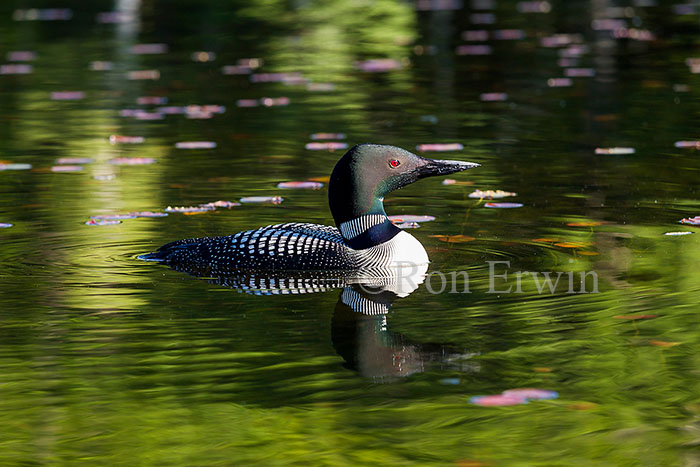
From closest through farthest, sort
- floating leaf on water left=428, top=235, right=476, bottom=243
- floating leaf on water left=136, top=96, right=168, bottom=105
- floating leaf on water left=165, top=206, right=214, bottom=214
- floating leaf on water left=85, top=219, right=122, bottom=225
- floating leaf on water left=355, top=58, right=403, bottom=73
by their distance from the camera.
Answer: floating leaf on water left=428, top=235, right=476, bottom=243 < floating leaf on water left=85, top=219, right=122, bottom=225 < floating leaf on water left=165, top=206, right=214, bottom=214 < floating leaf on water left=136, top=96, right=168, bottom=105 < floating leaf on water left=355, top=58, right=403, bottom=73

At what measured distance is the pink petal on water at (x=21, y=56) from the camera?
16.7 m

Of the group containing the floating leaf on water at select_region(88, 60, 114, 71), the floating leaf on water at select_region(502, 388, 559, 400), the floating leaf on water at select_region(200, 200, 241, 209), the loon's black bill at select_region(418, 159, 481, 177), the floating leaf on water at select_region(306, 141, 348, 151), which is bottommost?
the floating leaf on water at select_region(88, 60, 114, 71)

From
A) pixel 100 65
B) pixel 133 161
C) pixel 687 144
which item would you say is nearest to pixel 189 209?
pixel 133 161

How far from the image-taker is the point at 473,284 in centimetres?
608

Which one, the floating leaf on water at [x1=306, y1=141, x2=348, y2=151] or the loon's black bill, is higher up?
the loon's black bill

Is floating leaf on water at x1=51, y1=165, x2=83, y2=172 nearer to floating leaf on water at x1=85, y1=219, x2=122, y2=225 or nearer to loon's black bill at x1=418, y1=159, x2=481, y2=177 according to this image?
floating leaf on water at x1=85, y1=219, x2=122, y2=225

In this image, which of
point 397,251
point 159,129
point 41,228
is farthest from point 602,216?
point 159,129

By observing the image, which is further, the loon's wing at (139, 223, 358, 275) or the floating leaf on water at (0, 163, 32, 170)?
the floating leaf on water at (0, 163, 32, 170)

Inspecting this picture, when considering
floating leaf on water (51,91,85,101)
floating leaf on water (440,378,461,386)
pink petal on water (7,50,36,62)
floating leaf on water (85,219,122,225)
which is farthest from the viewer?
pink petal on water (7,50,36,62)

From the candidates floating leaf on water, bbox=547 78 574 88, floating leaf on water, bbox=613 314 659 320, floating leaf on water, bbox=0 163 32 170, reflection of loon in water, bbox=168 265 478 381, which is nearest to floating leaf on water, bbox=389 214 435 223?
reflection of loon in water, bbox=168 265 478 381

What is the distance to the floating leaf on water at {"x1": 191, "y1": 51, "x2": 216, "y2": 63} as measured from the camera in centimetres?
1639

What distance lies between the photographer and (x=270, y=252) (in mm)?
6469

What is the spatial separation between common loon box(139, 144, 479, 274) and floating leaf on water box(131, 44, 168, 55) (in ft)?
36.7

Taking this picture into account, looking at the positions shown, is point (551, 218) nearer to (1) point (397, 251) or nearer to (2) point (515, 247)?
(2) point (515, 247)
